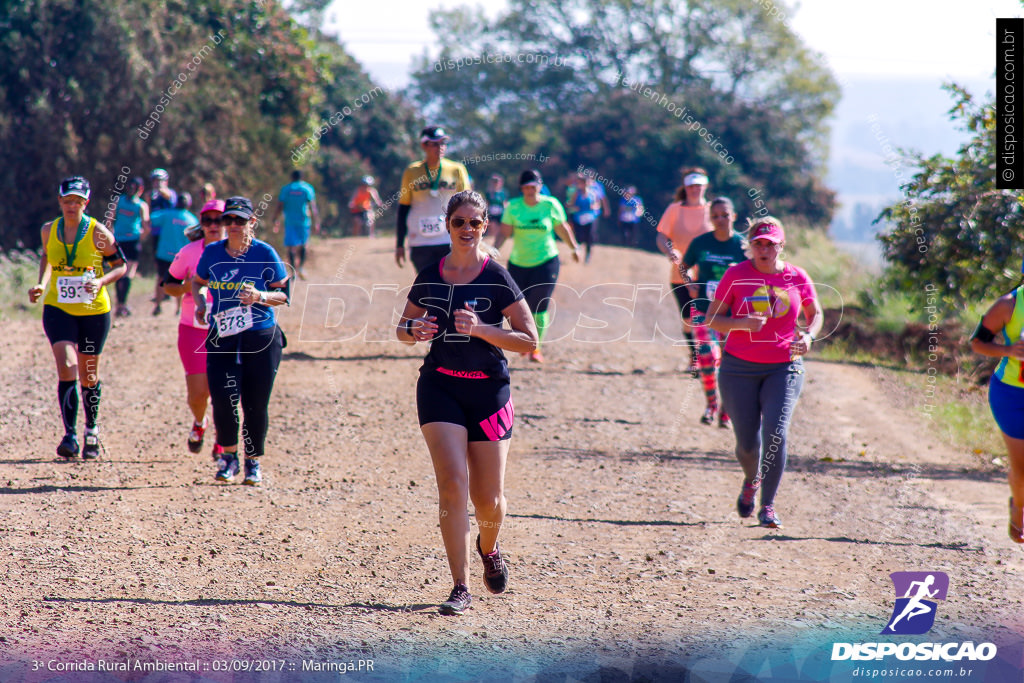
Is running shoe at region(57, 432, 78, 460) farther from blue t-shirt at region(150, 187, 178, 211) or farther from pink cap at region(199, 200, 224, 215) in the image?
blue t-shirt at region(150, 187, 178, 211)

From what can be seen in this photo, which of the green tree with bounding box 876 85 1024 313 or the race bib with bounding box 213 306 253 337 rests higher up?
the green tree with bounding box 876 85 1024 313

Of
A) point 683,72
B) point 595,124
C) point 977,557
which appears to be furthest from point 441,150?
point 683,72

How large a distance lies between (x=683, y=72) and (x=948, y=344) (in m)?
39.9

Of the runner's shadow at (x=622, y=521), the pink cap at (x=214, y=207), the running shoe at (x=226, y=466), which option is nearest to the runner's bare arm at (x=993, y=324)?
the runner's shadow at (x=622, y=521)

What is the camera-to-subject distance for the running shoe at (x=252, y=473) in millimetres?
7949

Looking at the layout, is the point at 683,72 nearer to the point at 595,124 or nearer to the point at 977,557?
the point at 595,124

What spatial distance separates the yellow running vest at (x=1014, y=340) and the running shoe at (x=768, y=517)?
180 cm

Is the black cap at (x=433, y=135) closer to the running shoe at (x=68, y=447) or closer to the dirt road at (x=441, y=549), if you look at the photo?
the dirt road at (x=441, y=549)

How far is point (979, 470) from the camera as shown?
1031 cm

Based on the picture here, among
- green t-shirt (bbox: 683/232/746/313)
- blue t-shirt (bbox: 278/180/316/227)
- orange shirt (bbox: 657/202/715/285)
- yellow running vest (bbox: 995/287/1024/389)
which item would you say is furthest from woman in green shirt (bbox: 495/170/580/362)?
blue t-shirt (bbox: 278/180/316/227)

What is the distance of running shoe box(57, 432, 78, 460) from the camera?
Answer: 8.38 metres

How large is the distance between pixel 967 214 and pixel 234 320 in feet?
25.8

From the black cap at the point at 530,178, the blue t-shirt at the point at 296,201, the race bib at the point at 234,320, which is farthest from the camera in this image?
the blue t-shirt at the point at 296,201

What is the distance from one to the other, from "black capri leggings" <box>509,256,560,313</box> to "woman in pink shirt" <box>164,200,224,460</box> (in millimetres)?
4138
